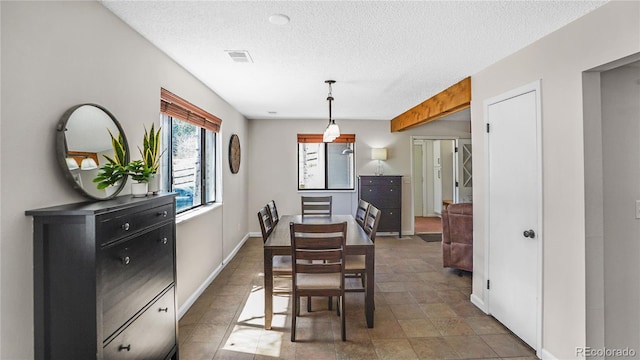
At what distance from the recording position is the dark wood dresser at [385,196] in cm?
614

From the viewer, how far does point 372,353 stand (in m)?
2.37

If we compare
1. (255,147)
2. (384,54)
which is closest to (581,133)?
(384,54)

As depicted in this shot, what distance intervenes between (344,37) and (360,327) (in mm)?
2402

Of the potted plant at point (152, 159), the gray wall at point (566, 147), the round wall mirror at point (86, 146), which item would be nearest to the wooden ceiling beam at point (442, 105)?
the gray wall at point (566, 147)

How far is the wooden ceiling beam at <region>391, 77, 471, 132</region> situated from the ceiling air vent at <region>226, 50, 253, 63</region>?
2.29 meters

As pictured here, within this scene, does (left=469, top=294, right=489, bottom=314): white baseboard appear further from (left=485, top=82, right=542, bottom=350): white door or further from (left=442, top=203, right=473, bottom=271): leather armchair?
(left=442, top=203, right=473, bottom=271): leather armchair

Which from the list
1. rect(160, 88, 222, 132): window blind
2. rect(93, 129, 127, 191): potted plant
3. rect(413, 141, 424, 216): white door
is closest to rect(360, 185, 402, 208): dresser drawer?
rect(413, 141, 424, 216): white door

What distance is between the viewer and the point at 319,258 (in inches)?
98.0

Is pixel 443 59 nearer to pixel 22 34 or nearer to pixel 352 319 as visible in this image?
pixel 352 319

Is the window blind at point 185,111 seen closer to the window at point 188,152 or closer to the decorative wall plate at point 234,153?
the window at point 188,152

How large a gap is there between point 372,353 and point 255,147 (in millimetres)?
4767

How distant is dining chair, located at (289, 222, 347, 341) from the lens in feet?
8.07

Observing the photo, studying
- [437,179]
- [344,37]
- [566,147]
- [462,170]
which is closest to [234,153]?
[344,37]

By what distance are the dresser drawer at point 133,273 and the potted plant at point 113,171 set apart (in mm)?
341
